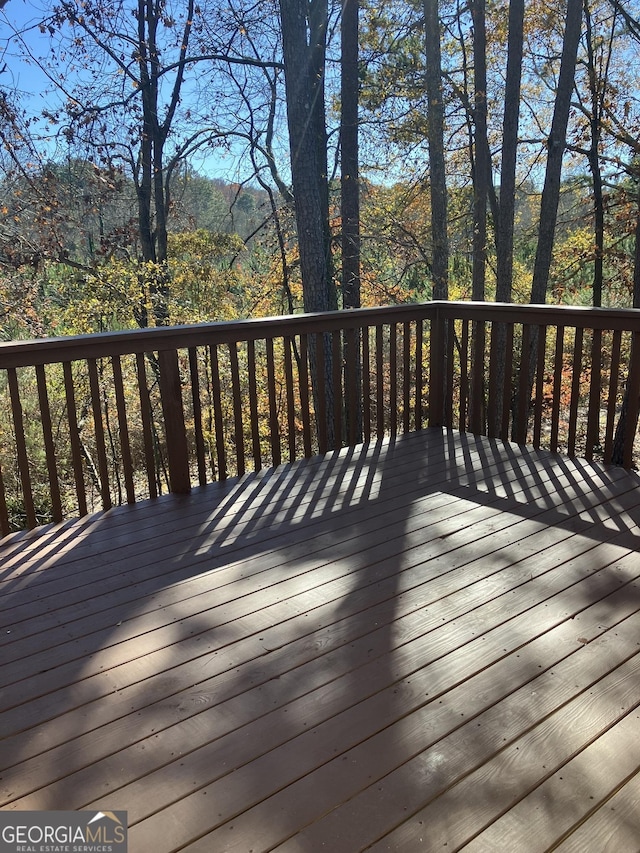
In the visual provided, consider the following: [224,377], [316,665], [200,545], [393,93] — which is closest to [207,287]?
[224,377]

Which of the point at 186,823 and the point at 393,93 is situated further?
the point at 393,93

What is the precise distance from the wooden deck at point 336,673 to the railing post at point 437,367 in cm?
148

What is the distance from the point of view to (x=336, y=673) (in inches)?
75.8

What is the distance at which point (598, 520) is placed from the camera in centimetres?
297

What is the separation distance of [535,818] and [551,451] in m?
2.91

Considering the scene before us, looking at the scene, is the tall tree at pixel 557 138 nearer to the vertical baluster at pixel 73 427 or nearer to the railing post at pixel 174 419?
the railing post at pixel 174 419

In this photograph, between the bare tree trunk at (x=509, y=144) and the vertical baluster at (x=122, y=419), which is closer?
the vertical baluster at (x=122, y=419)

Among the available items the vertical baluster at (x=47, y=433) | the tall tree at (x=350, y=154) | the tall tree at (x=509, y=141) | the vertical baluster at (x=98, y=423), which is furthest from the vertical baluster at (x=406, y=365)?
the tall tree at (x=509, y=141)

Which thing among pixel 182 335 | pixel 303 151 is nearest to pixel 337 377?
pixel 182 335

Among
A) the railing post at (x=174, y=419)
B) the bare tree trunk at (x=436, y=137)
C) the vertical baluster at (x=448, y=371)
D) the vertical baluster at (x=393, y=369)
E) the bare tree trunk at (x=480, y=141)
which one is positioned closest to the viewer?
the railing post at (x=174, y=419)

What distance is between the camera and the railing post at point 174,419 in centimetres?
341

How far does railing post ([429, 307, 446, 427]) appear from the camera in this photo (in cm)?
455

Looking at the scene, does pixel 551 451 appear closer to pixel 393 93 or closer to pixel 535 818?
pixel 535 818

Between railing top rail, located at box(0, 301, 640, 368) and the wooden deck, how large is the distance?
868 millimetres
